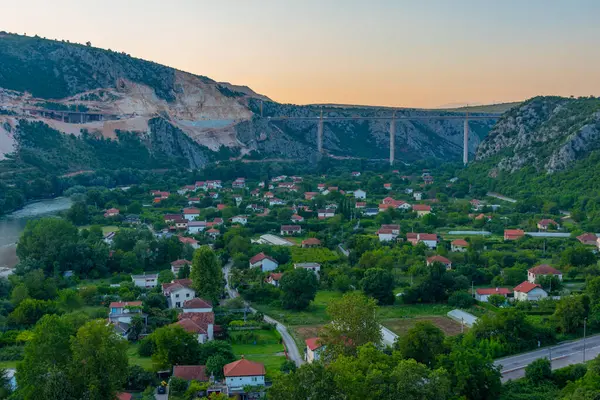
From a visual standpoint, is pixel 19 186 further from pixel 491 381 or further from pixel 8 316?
pixel 491 381

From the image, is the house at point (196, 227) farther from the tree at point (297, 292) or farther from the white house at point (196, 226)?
the tree at point (297, 292)

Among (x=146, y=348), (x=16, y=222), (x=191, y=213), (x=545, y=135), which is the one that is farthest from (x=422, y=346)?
(x=545, y=135)

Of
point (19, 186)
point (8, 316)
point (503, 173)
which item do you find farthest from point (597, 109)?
point (8, 316)

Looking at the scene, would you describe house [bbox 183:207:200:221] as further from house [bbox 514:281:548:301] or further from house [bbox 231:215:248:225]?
house [bbox 514:281:548:301]

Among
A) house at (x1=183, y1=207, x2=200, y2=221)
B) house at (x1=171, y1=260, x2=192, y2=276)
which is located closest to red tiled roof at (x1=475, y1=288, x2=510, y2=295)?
house at (x1=171, y1=260, x2=192, y2=276)

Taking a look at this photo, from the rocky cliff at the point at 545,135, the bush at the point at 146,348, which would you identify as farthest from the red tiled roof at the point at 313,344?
the rocky cliff at the point at 545,135

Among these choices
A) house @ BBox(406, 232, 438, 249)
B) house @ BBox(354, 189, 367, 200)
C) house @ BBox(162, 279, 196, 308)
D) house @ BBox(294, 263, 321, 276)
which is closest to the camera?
house @ BBox(162, 279, 196, 308)
